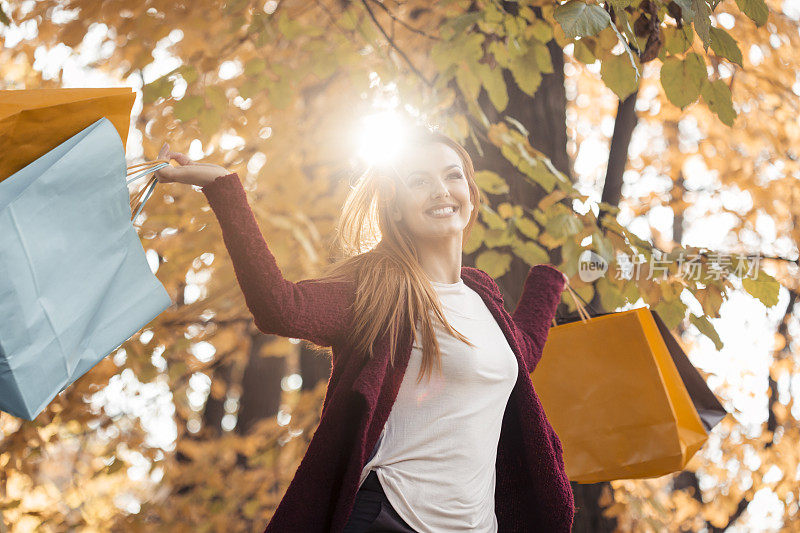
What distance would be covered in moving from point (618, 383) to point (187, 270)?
8.37 ft

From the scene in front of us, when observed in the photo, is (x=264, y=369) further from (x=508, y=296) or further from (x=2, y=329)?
(x=2, y=329)

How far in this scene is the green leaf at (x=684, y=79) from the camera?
195 cm

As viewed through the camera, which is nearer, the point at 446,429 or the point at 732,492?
the point at 446,429

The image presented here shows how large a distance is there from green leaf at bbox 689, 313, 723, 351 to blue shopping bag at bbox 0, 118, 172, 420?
6.79 ft

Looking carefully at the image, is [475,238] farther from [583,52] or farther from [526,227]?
[583,52]

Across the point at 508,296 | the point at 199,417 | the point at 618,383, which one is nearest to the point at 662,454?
the point at 618,383

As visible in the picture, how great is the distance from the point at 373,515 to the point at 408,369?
13.6 inches

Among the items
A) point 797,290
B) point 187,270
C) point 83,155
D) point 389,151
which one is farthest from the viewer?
point 797,290

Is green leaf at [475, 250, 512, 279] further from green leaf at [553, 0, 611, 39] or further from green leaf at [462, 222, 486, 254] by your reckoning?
green leaf at [553, 0, 611, 39]

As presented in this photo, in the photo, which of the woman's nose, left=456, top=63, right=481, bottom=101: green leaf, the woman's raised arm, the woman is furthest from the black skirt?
left=456, top=63, right=481, bottom=101: green leaf

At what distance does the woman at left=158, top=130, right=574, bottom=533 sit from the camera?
1.44 m

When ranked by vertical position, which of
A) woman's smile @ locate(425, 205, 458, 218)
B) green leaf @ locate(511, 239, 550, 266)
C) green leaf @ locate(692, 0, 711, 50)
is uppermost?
green leaf @ locate(692, 0, 711, 50)

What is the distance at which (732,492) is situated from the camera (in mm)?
6355

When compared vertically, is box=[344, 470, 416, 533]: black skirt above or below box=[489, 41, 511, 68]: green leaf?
below
